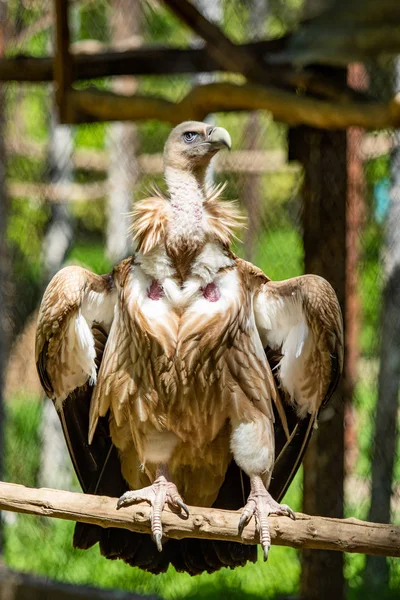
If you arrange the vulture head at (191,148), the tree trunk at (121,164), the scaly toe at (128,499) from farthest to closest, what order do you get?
the tree trunk at (121,164), the vulture head at (191,148), the scaly toe at (128,499)

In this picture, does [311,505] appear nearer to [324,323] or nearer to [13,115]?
[324,323]

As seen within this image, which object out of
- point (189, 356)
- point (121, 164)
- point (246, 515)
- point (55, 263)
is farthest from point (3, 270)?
point (246, 515)

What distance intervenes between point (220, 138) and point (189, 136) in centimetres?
17

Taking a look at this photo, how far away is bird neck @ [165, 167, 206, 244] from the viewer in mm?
3490

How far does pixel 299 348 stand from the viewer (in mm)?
3701

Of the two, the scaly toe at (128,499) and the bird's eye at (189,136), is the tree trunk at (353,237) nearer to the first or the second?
the bird's eye at (189,136)

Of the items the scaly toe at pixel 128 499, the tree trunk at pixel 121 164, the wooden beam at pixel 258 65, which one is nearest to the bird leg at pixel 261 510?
the scaly toe at pixel 128 499

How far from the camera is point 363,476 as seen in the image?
5.20 meters

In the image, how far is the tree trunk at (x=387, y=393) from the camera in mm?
4777

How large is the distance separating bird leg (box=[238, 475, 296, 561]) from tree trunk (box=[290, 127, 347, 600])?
3.70 feet

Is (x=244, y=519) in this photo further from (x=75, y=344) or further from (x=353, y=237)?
(x=353, y=237)

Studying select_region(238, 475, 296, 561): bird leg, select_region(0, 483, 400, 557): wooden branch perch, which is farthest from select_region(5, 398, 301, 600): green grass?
select_region(0, 483, 400, 557): wooden branch perch

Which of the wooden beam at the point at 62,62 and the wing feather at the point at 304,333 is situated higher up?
the wooden beam at the point at 62,62

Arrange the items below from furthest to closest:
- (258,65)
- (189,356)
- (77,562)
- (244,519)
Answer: (77,562), (258,65), (189,356), (244,519)
